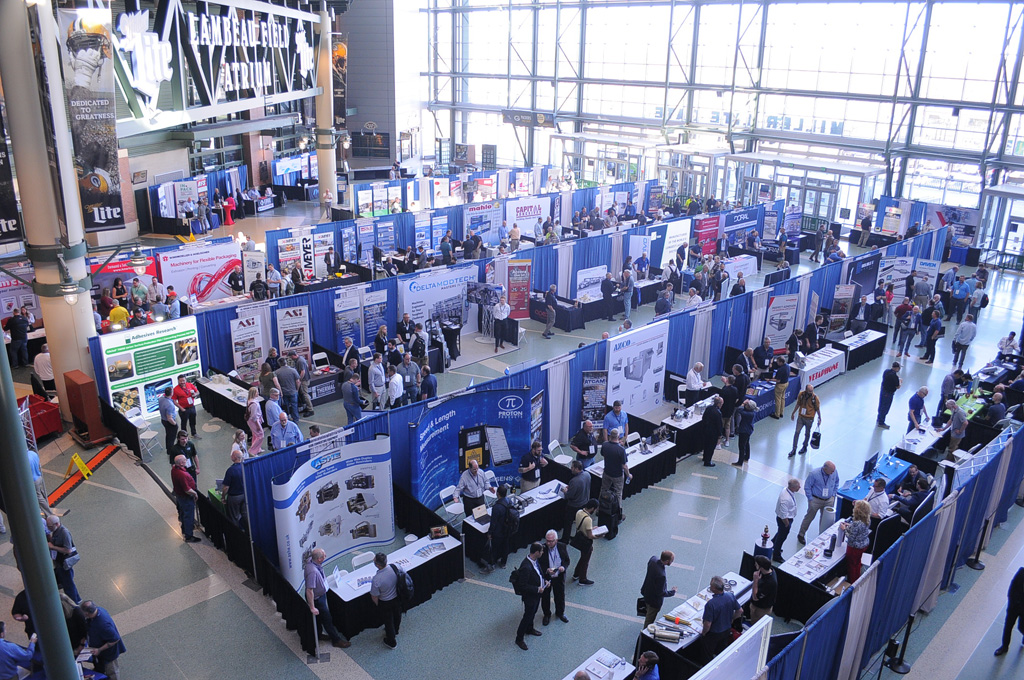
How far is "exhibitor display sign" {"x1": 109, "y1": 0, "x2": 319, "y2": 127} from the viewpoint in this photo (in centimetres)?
1681

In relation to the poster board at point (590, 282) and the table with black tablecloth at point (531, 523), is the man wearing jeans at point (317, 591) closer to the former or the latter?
the table with black tablecloth at point (531, 523)

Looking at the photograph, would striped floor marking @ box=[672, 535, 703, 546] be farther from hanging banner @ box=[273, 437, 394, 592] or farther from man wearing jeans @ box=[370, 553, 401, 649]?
man wearing jeans @ box=[370, 553, 401, 649]

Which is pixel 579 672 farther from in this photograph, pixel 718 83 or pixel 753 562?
pixel 718 83

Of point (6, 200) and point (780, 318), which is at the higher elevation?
point (6, 200)

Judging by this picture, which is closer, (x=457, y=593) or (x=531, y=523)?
(x=457, y=593)

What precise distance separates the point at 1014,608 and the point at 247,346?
14847 millimetres

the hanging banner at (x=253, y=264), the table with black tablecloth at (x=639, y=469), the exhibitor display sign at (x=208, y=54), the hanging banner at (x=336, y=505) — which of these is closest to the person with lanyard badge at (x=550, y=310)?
the table with black tablecloth at (x=639, y=469)

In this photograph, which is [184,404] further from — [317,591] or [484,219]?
[484,219]

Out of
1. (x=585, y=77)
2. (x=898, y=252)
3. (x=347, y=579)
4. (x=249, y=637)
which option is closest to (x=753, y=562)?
(x=347, y=579)

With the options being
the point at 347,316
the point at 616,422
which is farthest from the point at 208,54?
the point at 616,422

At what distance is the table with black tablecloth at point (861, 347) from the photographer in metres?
19.2

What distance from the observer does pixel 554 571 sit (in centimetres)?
975

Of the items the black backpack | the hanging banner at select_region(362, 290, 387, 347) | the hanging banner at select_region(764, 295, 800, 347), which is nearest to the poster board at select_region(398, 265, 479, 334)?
the hanging banner at select_region(362, 290, 387, 347)

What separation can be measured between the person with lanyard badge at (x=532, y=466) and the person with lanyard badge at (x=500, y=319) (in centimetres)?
752
